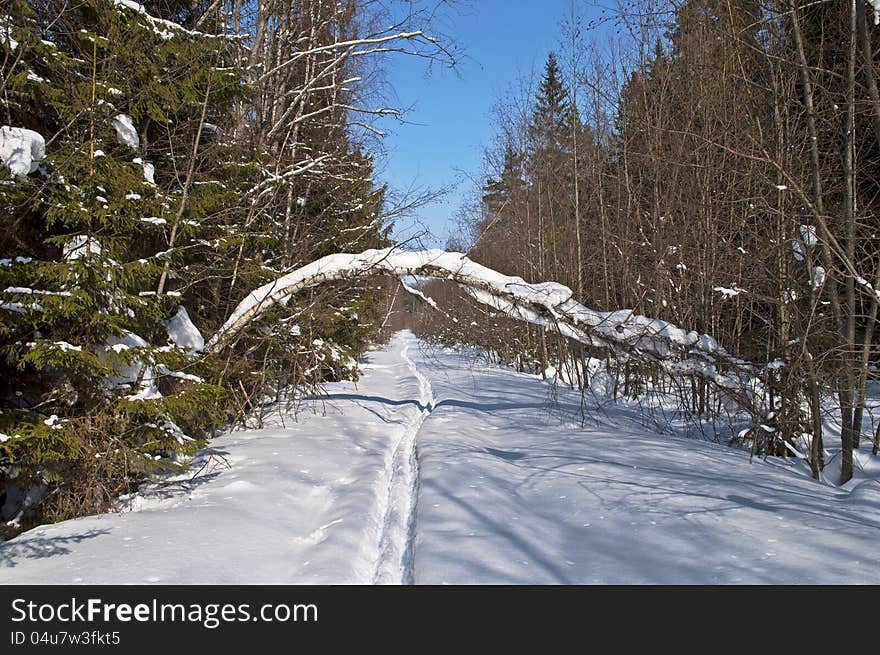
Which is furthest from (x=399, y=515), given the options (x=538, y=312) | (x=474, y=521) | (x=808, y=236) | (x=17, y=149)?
(x=808, y=236)

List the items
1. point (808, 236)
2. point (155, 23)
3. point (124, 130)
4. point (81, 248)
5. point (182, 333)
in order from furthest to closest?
point (808, 236), point (182, 333), point (155, 23), point (124, 130), point (81, 248)

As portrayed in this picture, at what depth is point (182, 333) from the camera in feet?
20.0

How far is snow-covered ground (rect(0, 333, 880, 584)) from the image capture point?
3730mm

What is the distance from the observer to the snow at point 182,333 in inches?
239

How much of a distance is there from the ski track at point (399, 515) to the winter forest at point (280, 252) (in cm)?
5

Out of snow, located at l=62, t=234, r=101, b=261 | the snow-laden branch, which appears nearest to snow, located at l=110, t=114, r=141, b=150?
snow, located at l=62, t=234, r=101, b=261

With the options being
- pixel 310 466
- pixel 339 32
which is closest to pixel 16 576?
pixel 310 466

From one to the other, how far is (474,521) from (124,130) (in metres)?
5.28

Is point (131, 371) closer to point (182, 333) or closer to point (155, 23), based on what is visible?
point (182, 333)

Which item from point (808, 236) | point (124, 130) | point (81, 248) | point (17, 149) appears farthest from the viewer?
point (808, 236)

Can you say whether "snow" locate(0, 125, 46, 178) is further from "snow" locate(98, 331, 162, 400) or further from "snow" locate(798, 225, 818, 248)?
"snow" locate(798, 225, 818, 248)

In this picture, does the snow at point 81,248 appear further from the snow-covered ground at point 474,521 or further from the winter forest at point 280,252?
the snow-covered ground at point 474,521

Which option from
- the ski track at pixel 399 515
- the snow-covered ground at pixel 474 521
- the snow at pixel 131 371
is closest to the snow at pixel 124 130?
the snow at pixel 131 371
